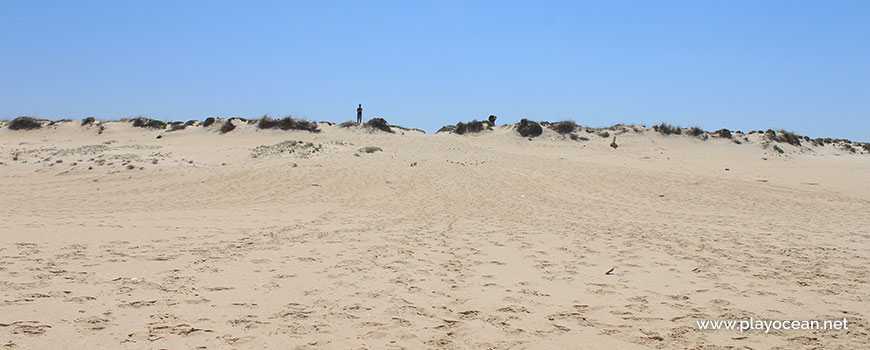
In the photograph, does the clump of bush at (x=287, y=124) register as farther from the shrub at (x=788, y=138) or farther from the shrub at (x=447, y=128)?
the shrub at (x=788, y=138)

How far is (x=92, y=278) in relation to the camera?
4.57 m

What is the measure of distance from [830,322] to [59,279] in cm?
587

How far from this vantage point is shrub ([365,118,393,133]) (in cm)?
2425

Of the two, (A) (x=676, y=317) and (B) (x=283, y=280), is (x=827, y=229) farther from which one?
(B) (x=283, y=280)

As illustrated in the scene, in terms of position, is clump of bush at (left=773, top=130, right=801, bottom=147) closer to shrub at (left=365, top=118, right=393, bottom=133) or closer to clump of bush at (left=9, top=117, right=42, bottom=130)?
shrub at (left=365, top=118, right=393, bottom=133)

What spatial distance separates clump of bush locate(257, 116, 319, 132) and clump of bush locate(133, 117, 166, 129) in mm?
5233

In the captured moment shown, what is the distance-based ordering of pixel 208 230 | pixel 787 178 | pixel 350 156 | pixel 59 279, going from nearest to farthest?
pixel 59 279, pixel 208 230, pixel 787 178, pixel 350 156

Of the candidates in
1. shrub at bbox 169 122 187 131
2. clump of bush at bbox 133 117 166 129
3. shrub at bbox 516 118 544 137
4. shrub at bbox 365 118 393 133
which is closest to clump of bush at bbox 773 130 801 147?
shrub at bbox 516 118 544 137

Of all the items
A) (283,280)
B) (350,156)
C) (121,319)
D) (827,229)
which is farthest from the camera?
(350,156)

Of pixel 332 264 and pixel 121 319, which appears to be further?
pixel 332 264

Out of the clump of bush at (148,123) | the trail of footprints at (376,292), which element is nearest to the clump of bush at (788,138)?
the trail of footprints at (376,292)

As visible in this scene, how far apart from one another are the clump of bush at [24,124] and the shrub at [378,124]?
48.8ft

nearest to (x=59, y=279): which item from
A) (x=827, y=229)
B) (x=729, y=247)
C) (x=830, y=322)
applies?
(x=830, y=322)

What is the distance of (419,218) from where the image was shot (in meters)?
8.67
